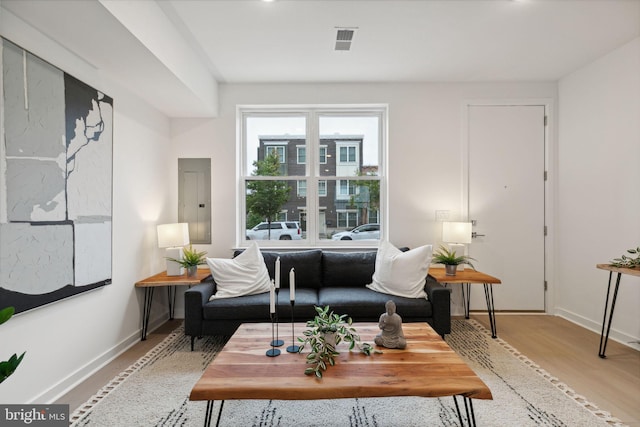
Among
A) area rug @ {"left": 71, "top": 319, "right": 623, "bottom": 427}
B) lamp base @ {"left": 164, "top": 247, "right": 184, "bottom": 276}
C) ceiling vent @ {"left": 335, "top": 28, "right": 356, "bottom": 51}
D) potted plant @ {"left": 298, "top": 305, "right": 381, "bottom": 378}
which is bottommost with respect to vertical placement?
area rug @ {"left": 71, "top": 319, "right": 623, "bottom": 427}

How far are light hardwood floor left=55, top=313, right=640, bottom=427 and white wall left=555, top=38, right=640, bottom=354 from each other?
0.31 m

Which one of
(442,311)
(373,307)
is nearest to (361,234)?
(373,307)

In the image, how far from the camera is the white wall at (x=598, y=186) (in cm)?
290

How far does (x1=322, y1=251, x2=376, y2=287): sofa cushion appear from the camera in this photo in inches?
130

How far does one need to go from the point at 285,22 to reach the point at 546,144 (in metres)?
3.22

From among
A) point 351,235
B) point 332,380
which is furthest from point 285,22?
point 332,380

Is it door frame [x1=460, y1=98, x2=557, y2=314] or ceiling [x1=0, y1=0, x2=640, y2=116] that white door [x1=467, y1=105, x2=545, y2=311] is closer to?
door frame [x1=460, y1=98, x2=557, y2=314]

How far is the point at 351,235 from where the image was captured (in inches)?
152

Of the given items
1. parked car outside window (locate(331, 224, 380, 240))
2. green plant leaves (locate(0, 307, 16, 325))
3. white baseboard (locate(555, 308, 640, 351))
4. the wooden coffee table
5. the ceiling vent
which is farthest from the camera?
parked car outside window (locate(331, 224, 380, 240))

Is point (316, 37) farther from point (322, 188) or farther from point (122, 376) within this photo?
point (122, 376)

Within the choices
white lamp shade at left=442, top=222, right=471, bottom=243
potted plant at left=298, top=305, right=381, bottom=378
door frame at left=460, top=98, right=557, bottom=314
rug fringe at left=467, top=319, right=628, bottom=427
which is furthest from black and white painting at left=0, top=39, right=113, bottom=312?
door frame at left=460, top=98, right=557, bottom=314

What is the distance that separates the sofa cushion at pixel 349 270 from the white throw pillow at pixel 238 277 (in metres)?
0.66

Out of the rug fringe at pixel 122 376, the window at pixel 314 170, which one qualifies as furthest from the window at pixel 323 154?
the rug fringe at pixel 122 376

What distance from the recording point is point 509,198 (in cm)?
373
